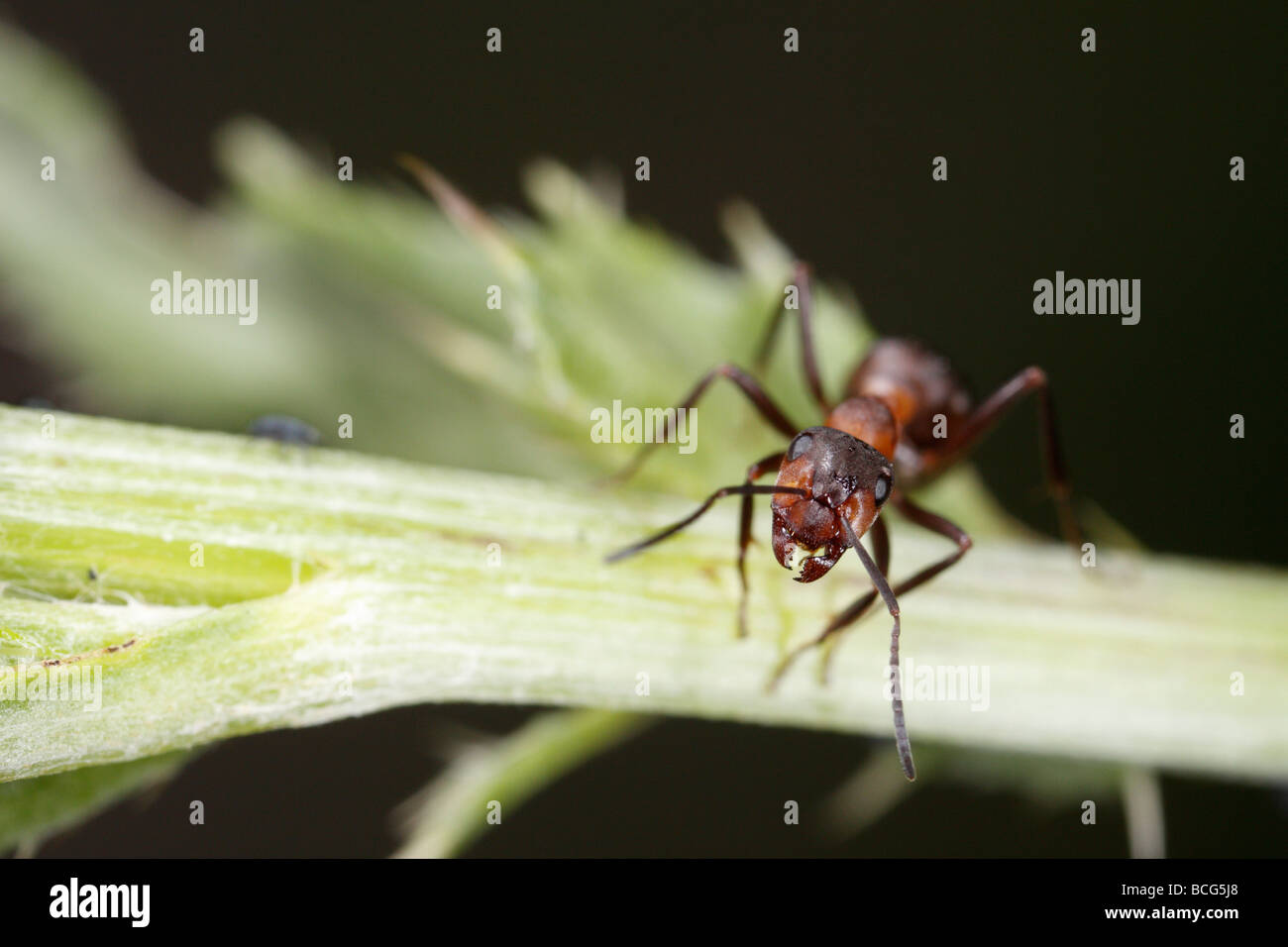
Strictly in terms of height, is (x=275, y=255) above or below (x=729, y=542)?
above

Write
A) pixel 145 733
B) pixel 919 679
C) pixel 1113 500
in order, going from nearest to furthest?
pixel 145 733 < pixel 919 679 < pixel 1113 500

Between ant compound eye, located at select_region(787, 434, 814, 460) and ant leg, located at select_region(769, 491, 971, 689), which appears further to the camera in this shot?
ant compound eye, located at select_region(787, 434, 814, 460)

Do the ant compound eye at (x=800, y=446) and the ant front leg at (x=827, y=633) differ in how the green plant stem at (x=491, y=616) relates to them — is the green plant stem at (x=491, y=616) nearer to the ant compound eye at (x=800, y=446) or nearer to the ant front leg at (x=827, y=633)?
the ant front leg at (x=827, y=633)

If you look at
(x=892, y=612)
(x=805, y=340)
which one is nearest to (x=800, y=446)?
(x=892, y=612)

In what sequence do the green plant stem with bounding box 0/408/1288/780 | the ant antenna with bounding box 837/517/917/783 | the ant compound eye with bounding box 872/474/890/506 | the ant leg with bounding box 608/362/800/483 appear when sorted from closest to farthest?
1. the green plant stem with bounding box 0/408/1288/780
2. the ant antenna with bounding box 837/517/917/783
3. the ant compound eye with bounding box 872/474/890/506
4. the ant leg with bounding box 608/362/800/483

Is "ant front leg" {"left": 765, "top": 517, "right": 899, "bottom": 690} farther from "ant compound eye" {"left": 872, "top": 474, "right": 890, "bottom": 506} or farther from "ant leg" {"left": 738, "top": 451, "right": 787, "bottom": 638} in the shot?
"ant compound eye" {"left": 872, "top": 474, "right": 890, "bottom": 506}

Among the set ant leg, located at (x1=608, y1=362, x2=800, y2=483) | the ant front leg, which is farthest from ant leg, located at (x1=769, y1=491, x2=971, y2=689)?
ant leg, located at (x1=608, y1=362, x2=800, y2=483)
